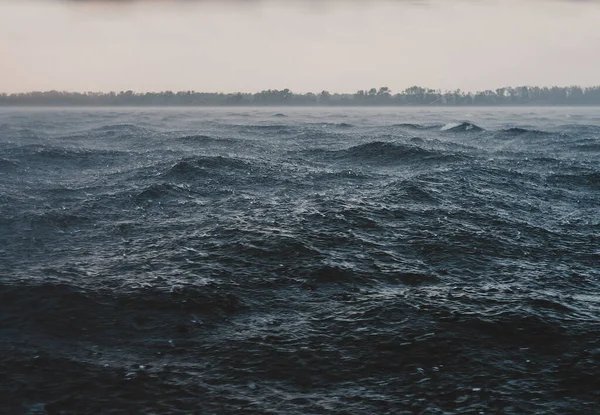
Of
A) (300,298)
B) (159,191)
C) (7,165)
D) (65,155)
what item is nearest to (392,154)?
(159,191)

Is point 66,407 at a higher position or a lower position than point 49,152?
lower

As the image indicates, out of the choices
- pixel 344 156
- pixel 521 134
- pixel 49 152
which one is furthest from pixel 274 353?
pixel 521 134

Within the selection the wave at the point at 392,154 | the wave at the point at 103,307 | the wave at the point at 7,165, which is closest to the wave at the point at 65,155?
the wave at the point at 7,165

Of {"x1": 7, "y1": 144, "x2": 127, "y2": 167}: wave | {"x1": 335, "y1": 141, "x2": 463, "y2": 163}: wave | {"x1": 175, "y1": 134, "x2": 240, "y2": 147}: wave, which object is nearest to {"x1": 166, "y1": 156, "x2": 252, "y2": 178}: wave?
{"x1": 7, "y1": 144, "x2": 127, "y2": 167}: wave

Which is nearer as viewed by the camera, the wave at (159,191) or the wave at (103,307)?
the wave at (103,307)

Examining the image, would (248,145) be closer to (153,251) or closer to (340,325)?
(153,251)

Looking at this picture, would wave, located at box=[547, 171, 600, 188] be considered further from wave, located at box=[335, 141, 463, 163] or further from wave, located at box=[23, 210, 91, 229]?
wave, located at box=[23, 210, 91, 229]

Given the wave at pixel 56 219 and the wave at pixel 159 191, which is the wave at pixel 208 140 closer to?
the wave at pixel 159 191

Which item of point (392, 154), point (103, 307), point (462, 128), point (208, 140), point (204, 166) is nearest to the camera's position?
point (103, 307)

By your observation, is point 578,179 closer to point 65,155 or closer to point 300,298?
point 300,298
